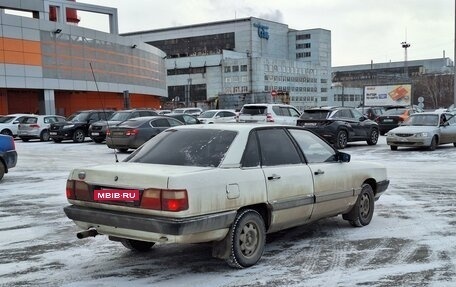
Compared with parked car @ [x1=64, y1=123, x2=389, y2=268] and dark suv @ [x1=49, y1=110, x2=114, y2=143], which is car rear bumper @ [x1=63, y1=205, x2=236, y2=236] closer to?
parked car @ [x1=64, y1=123, x2=389, y2=268]

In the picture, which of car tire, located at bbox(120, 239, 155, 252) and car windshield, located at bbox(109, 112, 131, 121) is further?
car windshield, located at bbox(109, 112, 131, 121)

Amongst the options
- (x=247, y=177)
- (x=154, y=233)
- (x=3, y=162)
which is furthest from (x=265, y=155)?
(x=3, y=162)

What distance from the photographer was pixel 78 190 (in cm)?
542

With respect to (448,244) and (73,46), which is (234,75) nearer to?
(73,46)

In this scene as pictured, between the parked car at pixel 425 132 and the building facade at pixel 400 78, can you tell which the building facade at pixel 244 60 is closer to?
the building facade at pixel 400 78

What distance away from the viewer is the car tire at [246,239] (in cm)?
525

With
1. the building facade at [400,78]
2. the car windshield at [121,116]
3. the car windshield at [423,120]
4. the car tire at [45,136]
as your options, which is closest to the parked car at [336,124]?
the car windshield at [423,120]

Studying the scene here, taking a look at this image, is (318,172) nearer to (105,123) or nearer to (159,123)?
(159,123)

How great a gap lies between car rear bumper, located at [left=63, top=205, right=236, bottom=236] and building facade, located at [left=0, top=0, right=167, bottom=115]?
3661cm

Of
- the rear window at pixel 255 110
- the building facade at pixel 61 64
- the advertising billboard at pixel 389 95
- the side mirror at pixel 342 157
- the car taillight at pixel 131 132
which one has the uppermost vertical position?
the building facade at pixel 61 64

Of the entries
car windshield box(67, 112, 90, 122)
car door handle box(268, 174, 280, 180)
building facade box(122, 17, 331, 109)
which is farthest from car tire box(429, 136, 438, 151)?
building facade box(122, 17, 331, 109)

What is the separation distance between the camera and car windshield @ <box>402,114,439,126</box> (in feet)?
64.2

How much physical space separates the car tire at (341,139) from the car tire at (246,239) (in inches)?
562

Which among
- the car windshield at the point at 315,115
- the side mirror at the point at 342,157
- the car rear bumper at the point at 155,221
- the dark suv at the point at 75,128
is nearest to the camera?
the car rear bumper at the point at 155,221
